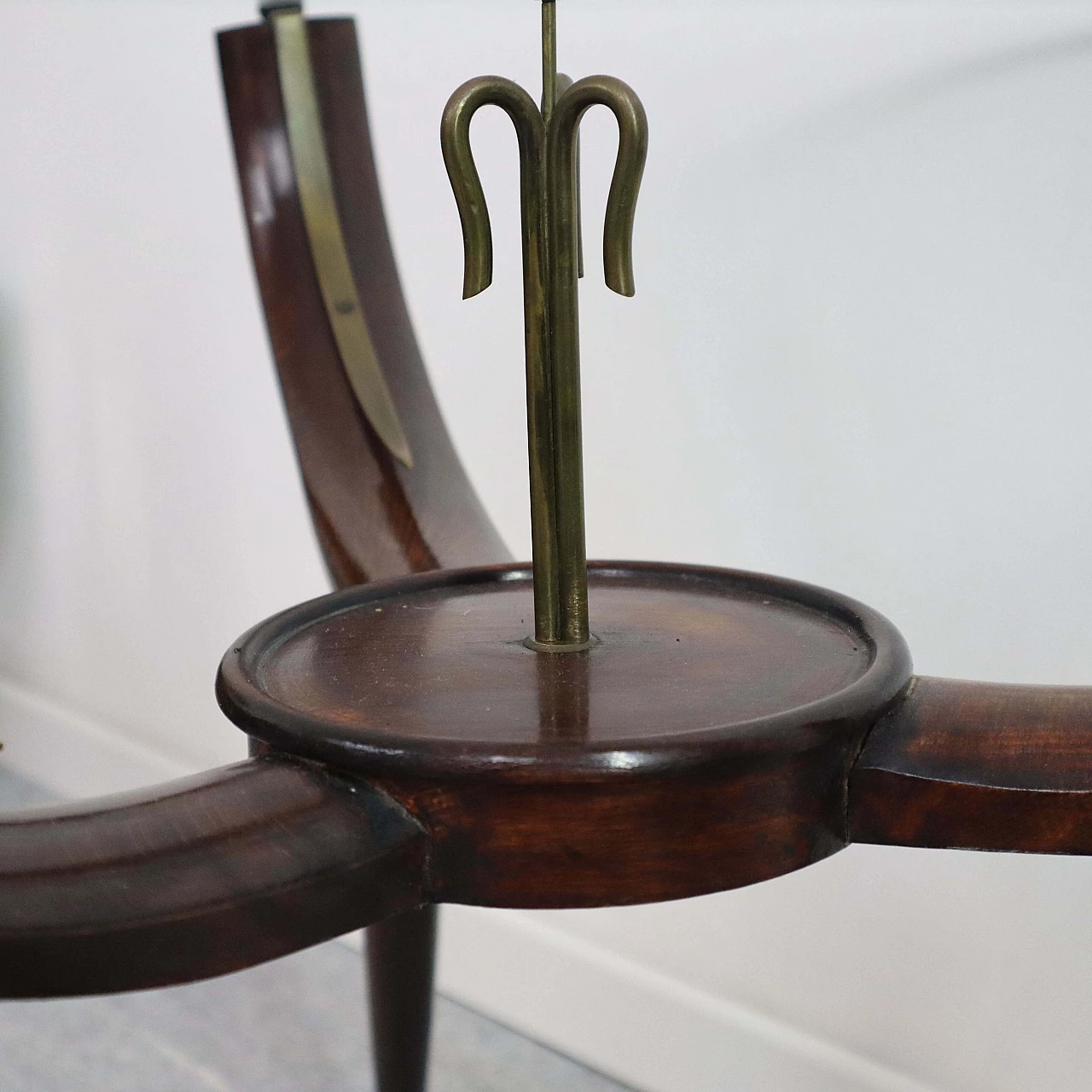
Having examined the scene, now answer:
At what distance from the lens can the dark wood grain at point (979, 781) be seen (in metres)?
0.35

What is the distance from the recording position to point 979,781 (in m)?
0.36

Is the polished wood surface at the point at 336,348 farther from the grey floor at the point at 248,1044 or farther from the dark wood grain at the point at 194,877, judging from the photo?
the grey floor at the point at 248,1044

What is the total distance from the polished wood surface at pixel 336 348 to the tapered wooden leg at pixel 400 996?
0.15 m

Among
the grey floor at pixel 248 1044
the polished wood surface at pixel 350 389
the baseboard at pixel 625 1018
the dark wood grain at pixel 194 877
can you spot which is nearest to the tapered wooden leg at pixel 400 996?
the polished wood surface at pixel 350 389

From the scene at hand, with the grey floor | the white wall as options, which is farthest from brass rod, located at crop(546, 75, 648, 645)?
the grey floor

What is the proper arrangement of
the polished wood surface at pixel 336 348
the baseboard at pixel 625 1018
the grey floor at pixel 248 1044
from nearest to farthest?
the polished wood surface at pixel 336 348 → the baseboard at pixel 625 1018 → the grey floor at pixel 248 1044

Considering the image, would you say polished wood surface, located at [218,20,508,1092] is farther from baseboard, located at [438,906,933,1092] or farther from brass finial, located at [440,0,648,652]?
baseboard, located at [438,906,933,1092]

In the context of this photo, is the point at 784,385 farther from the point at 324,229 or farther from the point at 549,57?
the point at 549,57

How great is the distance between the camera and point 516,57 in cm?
123

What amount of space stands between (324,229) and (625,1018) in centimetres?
96

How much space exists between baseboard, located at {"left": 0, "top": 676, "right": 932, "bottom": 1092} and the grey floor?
0.08ft

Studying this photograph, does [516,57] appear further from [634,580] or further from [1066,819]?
[1066,819]

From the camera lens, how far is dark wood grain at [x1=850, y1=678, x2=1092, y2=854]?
0.35m

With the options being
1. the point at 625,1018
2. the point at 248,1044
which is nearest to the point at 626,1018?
the point at 625,1018
